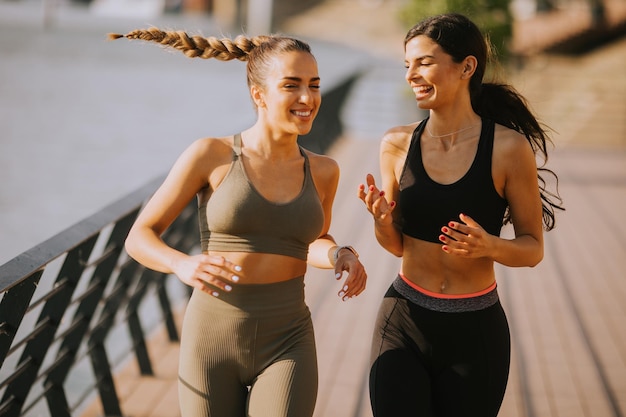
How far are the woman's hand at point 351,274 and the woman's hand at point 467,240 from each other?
25cm

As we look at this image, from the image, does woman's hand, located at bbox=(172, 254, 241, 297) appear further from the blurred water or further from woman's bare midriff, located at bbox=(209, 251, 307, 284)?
the blurred water

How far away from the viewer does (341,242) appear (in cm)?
809

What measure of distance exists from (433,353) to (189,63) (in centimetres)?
2441

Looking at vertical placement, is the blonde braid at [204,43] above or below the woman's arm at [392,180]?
above

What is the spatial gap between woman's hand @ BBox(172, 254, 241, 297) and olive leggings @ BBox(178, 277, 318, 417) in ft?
0.72

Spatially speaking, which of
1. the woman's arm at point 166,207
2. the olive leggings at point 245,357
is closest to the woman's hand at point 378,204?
the olive leggings at point 245,357

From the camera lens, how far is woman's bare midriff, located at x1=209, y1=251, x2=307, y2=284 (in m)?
2.59

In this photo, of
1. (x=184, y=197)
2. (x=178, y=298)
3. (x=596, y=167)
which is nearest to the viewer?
(x=184, y=197)

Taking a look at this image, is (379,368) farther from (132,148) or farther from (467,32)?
(132,148)

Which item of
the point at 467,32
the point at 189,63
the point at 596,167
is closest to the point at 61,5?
the point at 189,63

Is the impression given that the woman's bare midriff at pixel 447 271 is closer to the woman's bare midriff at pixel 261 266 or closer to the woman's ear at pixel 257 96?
the woman's bare midriff at pixel 261 266

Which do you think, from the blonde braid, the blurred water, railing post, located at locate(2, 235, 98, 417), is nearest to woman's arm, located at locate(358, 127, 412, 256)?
the blonde braid

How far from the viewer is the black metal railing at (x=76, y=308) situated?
2906 millimetres

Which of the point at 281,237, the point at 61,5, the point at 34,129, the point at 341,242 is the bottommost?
the point at 61,5
